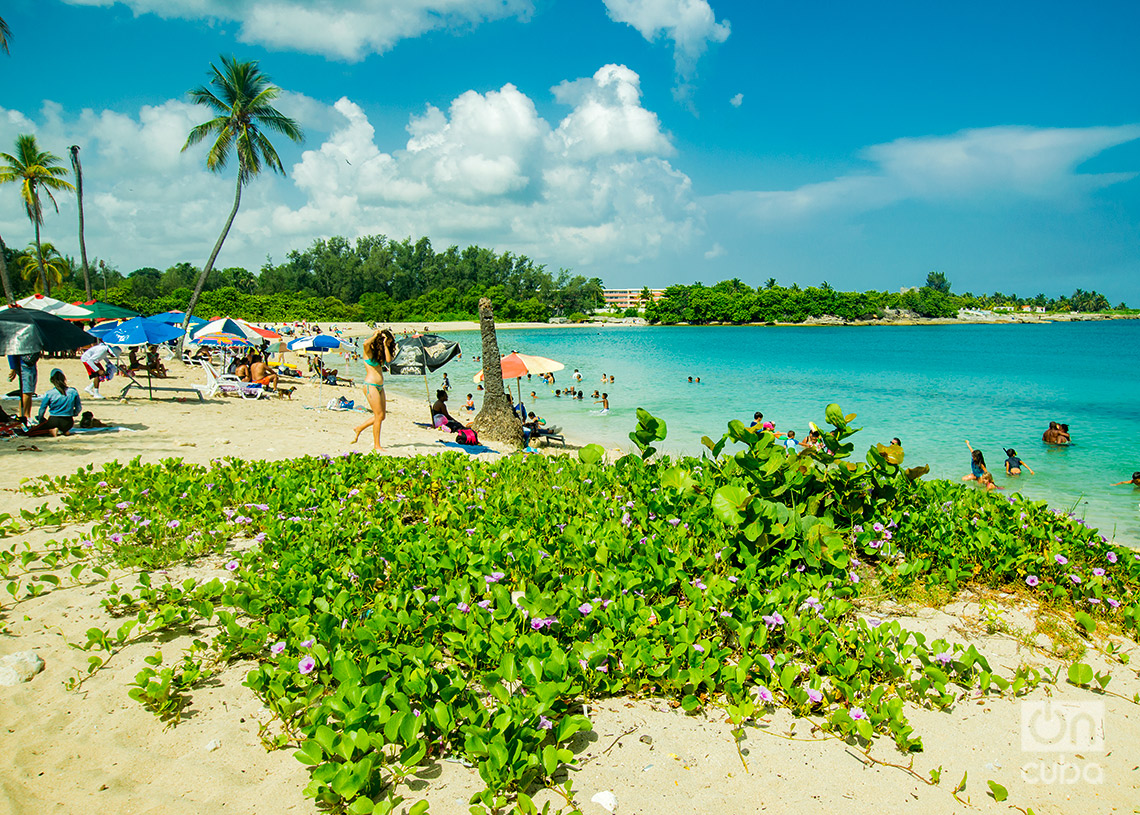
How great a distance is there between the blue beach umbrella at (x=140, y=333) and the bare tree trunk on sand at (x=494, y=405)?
28.9 feet

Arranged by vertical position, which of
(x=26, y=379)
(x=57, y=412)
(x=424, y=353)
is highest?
(x=424, y=353)

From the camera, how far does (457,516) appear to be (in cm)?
495

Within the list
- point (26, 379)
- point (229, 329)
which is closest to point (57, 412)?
point (26, 379)

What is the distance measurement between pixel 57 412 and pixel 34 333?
1.34 m

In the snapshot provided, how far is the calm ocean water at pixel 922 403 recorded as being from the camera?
610 inches

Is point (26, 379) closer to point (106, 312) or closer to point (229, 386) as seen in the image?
point (229, 386)

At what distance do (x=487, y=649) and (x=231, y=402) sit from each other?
16.9m

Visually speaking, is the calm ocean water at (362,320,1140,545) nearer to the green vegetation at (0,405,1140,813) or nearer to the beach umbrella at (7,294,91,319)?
the green vegetation at (0,405,1140,813)

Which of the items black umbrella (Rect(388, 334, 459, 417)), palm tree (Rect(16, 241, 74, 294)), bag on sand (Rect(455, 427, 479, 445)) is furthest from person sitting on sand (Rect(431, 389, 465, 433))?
palm tree (Rect(16, 241, 74, 294))

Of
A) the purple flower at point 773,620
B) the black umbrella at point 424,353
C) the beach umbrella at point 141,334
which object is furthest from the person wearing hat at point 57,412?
the purple flower at point 773,620

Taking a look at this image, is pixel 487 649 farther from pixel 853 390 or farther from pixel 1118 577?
pixel 853 390

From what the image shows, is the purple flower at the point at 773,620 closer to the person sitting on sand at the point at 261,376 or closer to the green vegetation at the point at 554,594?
the green vegetation at the point at 554,594

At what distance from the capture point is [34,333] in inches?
383

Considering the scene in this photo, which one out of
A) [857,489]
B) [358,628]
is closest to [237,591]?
[358,628]
